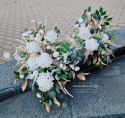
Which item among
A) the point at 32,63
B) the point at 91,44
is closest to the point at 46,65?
the point at 32,63

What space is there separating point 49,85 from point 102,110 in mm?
730

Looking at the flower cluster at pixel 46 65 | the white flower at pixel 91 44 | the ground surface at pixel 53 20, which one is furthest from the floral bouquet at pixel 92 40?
the ground surface at pixel 53 20

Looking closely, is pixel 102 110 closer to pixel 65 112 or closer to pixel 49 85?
pixel 65 112

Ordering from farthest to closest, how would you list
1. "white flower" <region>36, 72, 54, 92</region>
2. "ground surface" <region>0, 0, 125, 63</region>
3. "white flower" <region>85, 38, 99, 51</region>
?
"ground surface" <region>0, 0, 125, 63</region> < "white flower" <region>85, 38, 99, 51</region> < "white flower" <region>36, 72, 54, 92</region>

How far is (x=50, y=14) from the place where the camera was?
5.73m

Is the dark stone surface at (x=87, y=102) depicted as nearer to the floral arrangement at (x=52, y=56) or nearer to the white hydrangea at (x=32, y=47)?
the floral arrangement at (x=52, y=56)

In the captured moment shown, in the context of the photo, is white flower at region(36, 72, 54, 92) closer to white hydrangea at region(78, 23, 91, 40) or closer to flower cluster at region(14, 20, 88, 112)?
flower cluster at region(14, 20, 88, 112)

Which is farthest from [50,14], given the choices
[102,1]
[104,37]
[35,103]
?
[35,103]

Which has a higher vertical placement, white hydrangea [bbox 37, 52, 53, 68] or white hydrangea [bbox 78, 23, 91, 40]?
white hydrangea [bbox 78, 23, 91, 40]

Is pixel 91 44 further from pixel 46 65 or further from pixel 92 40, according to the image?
pixel 46 65

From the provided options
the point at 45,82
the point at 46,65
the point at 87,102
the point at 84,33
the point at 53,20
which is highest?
the point at 84,33

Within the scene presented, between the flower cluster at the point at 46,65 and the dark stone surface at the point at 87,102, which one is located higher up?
the flower cluster at the point at 46,65

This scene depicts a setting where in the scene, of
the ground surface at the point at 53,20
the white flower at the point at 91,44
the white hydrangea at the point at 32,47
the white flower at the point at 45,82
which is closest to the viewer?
the white flower at the point at 45,82

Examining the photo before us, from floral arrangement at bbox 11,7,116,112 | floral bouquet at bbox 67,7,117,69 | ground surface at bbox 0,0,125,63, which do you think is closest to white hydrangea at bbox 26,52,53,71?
floral arrangement at bbox 11,7,116,112
